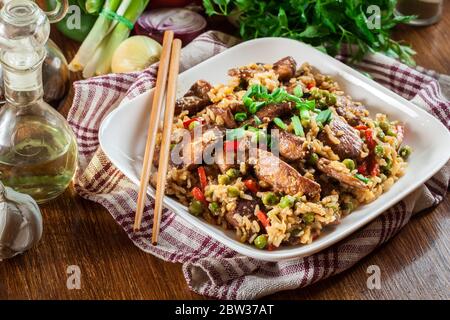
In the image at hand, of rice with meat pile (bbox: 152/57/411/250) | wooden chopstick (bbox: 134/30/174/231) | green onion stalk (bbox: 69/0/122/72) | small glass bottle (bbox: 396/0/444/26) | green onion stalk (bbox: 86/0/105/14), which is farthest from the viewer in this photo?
small glass bottle (bbox: 396/0/444/26)

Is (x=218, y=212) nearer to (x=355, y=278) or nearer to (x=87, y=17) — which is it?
(x=355, y=278)

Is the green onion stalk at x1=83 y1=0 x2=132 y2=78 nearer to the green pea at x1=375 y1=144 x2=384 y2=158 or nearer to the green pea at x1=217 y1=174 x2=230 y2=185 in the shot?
the green pea at x1=217 y1=174 x2=230 y2=185

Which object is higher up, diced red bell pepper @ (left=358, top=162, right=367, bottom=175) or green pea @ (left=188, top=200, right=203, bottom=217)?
diced red bell pepper @ (left=358, top=162, right=367, bottom=175)

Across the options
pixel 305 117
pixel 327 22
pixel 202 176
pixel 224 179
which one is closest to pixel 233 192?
pixel 224 179

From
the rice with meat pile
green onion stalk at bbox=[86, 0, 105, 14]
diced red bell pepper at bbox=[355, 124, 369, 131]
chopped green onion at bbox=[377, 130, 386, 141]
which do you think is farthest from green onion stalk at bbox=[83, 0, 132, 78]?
chopped green onion at bbox=[377, 130, 386, 141]

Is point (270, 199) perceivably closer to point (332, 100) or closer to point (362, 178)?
point (362, 178)

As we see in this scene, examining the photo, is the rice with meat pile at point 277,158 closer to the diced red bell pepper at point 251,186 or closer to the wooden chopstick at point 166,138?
the diced red bell pepper at point 251,186
